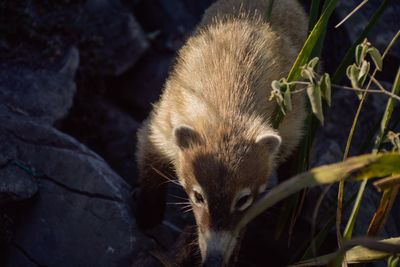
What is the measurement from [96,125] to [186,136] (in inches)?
102

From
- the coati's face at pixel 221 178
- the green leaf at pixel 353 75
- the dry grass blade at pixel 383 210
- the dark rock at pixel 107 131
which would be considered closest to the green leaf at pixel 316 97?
the green leaf at pixel 353 75

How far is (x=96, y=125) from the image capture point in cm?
627

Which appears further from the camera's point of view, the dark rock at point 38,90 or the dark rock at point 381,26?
the dark rock at point 381,26

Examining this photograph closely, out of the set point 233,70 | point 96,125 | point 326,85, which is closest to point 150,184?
point 233,70

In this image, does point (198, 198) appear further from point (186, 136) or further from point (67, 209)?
point (67, 209)

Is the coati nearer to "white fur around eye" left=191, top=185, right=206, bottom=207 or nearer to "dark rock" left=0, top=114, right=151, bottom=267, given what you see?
"white fur around eye" left=191, top=185, right=206, bottom=207

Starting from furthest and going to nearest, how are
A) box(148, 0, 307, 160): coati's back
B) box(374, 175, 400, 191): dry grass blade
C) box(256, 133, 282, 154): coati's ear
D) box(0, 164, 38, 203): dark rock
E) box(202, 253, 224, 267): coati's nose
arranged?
box(0, 164, 38, 203): dark rock → box(148, 0, 307, 160): coati's back → box(256, 133, 282, 154): coati's ear → box(202, 253, 224, 267): coati's nose → box(374, 175, 400, 191): dry grass blade

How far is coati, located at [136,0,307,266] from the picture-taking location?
3.63 meters

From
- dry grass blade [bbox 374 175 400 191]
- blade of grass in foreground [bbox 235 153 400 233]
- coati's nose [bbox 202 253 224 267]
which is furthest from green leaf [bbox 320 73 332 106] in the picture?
coati's nose [bbox 202 253 224 267]

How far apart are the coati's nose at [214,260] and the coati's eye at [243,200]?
0.31 metres

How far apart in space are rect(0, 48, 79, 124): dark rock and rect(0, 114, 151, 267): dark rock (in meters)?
0.38

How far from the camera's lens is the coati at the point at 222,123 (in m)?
3.63

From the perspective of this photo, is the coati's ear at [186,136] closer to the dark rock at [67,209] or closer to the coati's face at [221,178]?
the coati's face at [221,178]

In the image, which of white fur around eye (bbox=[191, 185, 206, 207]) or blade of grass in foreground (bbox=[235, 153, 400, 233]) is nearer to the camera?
blade of grass in foreground (bbox=[235, 153, 400, 233])
